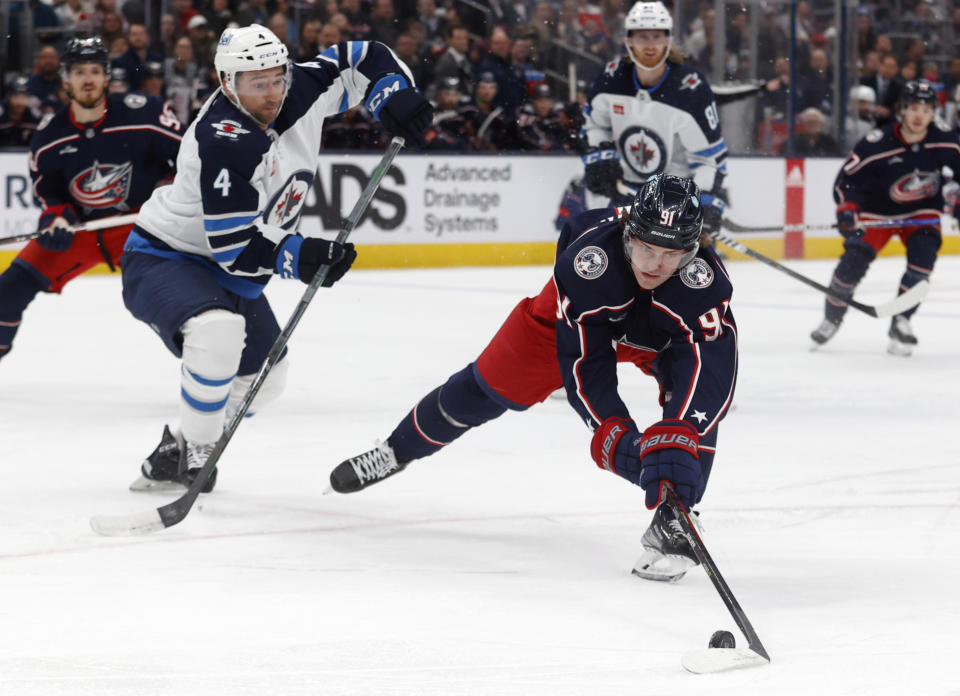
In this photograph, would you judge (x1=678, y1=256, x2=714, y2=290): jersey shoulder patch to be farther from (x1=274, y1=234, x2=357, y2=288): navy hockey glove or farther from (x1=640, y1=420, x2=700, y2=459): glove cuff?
(x1=274, y1=234, x2=357, y2=288): navy hockey glove

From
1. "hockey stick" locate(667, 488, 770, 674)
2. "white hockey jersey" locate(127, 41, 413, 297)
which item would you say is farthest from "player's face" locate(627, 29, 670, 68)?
"hockey stick" locate(667, 488, 770, 674)

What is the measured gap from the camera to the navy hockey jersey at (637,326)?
2438mm

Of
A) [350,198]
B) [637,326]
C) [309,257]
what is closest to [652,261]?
[637,326]

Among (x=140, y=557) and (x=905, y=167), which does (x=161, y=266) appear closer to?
(x=140, y=557)

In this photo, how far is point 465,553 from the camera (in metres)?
2.70

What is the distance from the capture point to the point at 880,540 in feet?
9.13

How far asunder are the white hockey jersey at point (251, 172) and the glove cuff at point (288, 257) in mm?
20

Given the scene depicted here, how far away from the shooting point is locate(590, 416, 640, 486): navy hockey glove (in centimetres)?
241

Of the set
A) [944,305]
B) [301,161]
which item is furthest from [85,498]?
[944,305]

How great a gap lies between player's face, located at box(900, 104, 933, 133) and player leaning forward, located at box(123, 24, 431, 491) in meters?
2.94

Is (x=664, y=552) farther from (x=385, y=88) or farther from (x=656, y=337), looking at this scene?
(x=385, y=88)

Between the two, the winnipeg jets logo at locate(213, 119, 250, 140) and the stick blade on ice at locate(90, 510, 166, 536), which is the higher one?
the winnipeg jets logo at locate(213, 119, 250, 140)

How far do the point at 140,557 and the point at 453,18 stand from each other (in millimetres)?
7773

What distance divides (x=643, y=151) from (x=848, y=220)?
4.72ft
